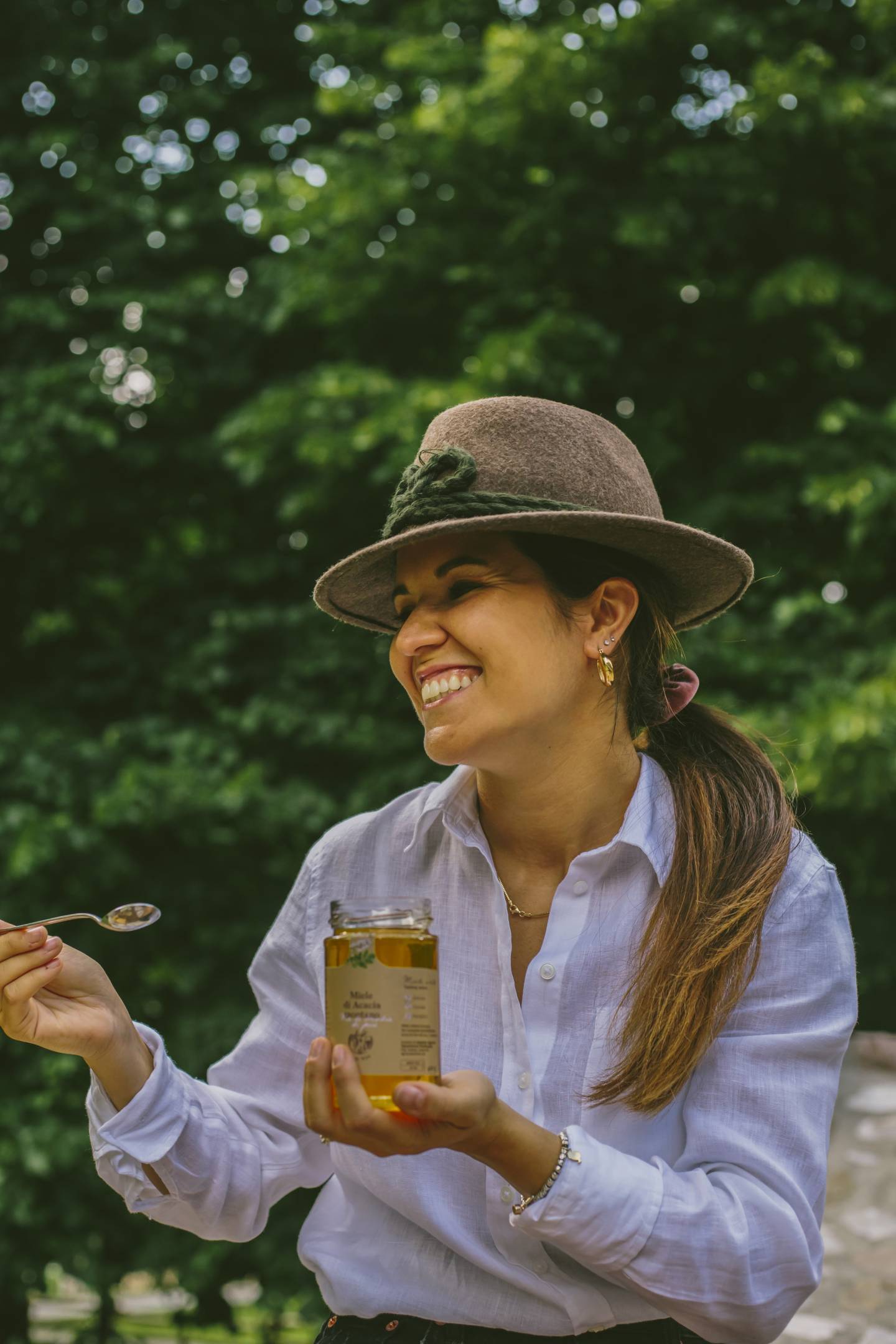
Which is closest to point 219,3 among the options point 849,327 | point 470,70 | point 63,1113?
point 470,70

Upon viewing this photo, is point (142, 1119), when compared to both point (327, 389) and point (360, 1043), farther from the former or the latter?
point (327, 389)

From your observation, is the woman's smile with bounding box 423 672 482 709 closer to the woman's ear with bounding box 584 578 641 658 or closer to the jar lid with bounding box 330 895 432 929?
the woman's ear with bounding box 584 578 641 658

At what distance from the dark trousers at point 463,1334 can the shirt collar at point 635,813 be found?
0.65 metres

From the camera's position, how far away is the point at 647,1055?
1.79 metres

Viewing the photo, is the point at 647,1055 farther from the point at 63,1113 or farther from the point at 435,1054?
the point at 63,1113

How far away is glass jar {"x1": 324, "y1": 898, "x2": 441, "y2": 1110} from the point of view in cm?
143

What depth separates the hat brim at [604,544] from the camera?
1.91m

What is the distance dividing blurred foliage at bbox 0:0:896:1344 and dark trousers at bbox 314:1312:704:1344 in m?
3.22

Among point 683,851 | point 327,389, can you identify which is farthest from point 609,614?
point 327,389

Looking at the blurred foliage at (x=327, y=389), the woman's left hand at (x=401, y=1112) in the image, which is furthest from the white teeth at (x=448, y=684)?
the blurred foliage at (x=327, y=389)

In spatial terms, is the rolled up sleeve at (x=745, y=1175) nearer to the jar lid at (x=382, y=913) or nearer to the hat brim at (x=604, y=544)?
the jar lid at (x=382, y=913)

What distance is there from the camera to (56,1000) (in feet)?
6.16

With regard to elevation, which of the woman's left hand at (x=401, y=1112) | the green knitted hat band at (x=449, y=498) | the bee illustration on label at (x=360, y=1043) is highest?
the green knitted hat band at (x=449, y=498)

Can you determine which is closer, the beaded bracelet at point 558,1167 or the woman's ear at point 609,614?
the beaded bracelet at point 558,1167
